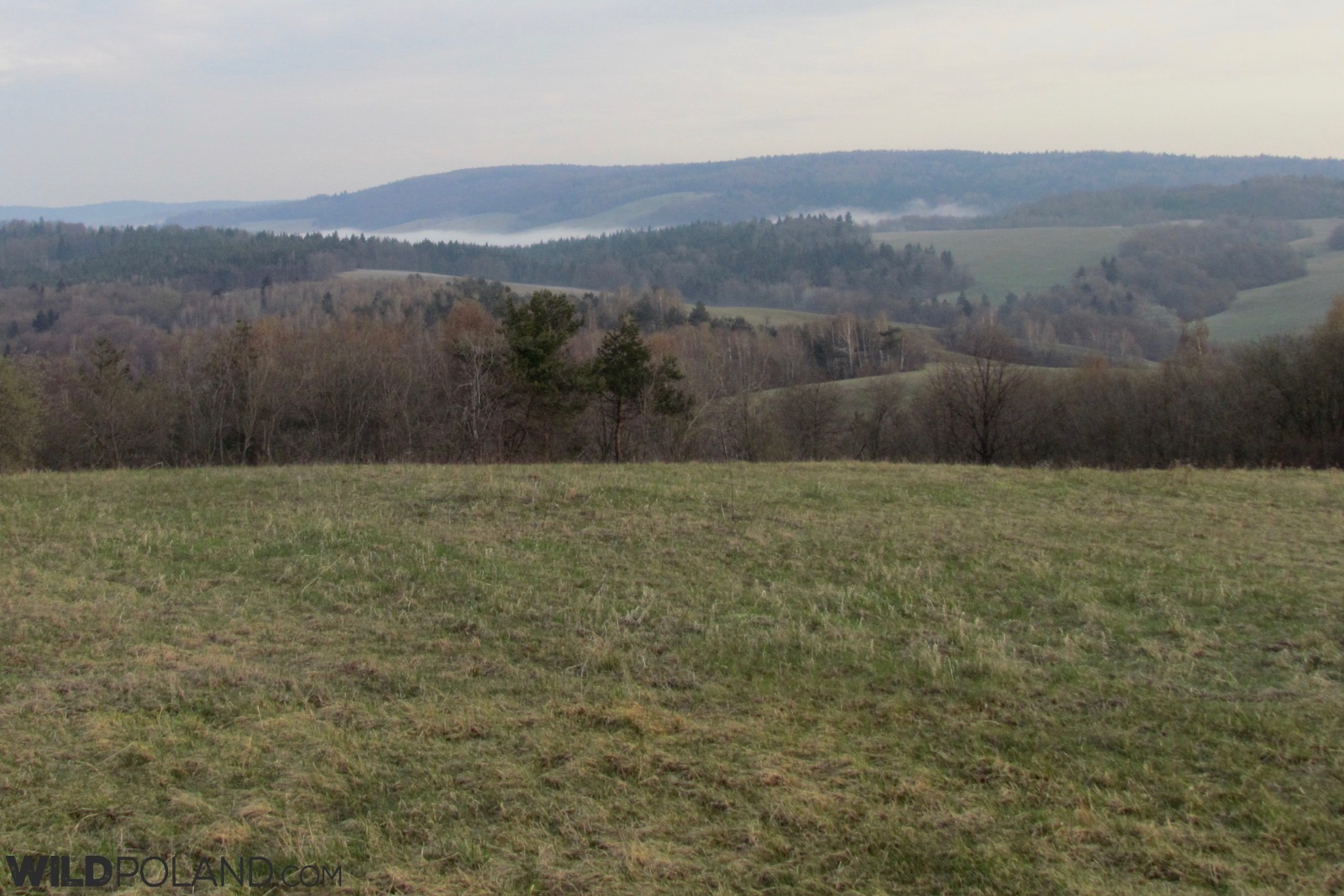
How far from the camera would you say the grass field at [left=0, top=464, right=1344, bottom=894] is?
4812mm

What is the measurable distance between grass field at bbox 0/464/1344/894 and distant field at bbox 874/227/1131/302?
151m

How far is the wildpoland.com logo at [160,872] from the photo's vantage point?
14.7ft

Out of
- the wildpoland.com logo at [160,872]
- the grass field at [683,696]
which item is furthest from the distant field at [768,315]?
the wildpoland.com logo at [160,872]

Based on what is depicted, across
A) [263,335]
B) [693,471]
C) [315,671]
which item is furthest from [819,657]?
[263,335]

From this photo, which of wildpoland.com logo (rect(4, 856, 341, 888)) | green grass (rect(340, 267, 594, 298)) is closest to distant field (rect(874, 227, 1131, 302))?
green grass (rect(340, 267, 594, 298))

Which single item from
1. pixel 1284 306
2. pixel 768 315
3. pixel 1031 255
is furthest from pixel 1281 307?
pixel 1031 255

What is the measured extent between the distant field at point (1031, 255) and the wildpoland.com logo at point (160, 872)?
158 m

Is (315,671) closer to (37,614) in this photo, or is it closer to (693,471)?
(37,614)

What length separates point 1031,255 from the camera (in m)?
175

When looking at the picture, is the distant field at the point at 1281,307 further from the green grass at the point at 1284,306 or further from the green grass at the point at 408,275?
the green grass at the point at 408,275

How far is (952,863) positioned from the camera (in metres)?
4.67

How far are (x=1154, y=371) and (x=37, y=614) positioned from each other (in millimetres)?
57264

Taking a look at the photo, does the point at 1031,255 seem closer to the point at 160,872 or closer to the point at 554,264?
the point at 554,264

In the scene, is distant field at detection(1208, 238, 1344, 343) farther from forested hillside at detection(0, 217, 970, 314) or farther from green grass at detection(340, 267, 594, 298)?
green grass at detection(340, 267, 594, 298)
